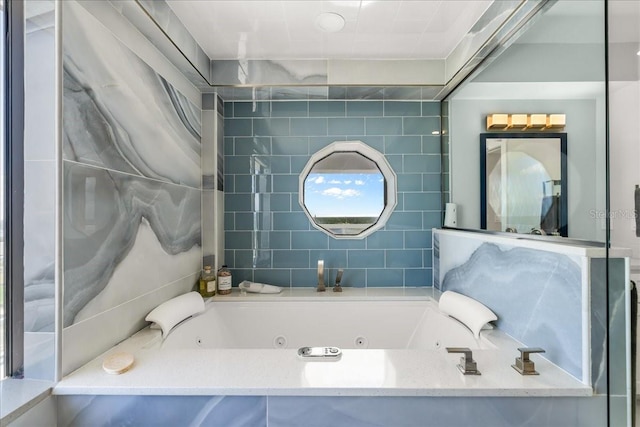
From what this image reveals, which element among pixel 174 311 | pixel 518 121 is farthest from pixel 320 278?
pixel 518 121

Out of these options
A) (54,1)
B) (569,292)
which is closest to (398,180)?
(569,292)

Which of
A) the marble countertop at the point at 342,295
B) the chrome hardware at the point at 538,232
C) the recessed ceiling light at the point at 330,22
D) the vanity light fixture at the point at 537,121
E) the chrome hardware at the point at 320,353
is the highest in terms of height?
the recessed ceiling light at the point at 330,22

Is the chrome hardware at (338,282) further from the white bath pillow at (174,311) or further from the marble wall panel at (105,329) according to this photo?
the marble wall panel at (105,329)

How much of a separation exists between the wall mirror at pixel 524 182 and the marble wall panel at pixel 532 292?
12 centimetres

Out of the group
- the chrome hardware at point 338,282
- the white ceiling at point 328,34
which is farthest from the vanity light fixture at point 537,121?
the chrome hardware at point 338,282

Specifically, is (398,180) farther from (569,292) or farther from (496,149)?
(569,292)

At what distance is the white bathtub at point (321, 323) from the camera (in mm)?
2195

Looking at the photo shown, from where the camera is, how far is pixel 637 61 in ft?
3.02

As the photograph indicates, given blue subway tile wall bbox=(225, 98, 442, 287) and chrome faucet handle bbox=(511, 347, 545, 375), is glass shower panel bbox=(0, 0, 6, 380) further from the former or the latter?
chrome faucet handle bbox=(511, 347, 545, 375)

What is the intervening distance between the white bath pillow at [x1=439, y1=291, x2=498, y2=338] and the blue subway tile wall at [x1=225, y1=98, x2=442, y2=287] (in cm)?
63

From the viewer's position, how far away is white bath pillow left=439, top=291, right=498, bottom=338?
62.1 inches

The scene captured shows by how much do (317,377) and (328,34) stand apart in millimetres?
1741

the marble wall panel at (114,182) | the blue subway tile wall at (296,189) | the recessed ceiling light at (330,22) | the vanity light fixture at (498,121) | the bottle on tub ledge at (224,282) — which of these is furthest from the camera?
the blue subway tile wall at (296,189)

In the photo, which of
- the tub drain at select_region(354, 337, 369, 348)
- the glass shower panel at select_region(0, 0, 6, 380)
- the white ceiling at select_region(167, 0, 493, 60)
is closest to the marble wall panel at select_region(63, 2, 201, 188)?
the glass shower panel at select_region(0, 0, 6, 380)
